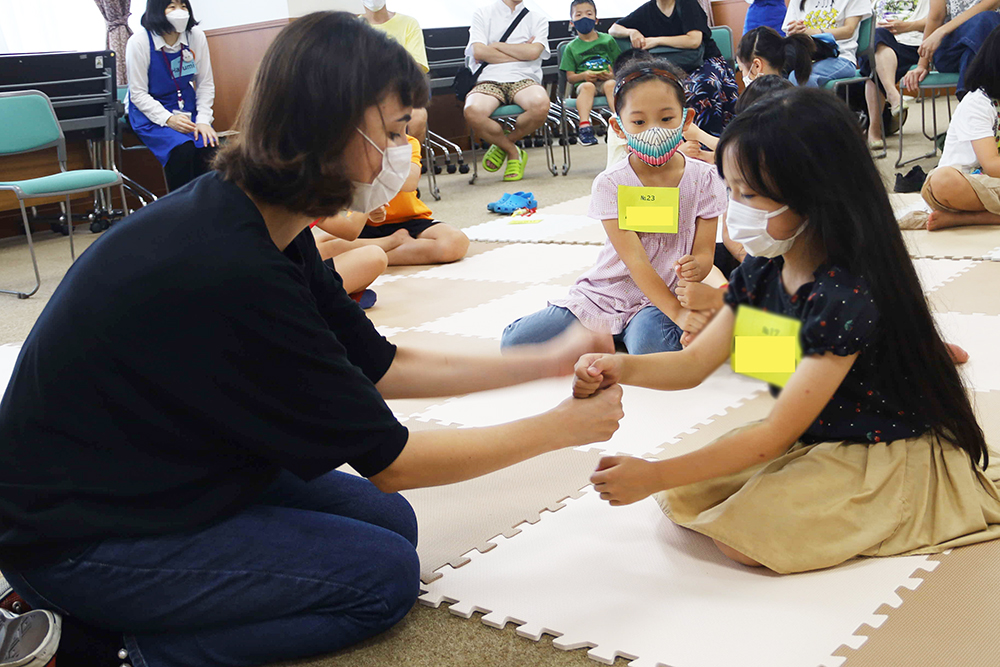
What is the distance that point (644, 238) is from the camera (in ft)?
6.68

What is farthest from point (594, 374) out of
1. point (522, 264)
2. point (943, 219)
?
point (943, 219)

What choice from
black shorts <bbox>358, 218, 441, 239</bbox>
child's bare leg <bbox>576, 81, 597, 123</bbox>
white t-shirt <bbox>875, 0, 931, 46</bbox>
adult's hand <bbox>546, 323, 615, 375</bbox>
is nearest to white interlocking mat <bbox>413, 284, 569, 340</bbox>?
black shorts <bbox>358, 218, 441, 239</bbox>

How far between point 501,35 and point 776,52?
2353mm

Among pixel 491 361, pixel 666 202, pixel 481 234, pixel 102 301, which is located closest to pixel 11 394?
pixel 102 301

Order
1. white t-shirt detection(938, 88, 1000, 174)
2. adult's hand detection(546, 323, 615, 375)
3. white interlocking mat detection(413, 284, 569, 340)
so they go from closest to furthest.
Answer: adult's hand detection(546, 323, 615, 375)
white interlocking mat detection(413, 284, 569, 340)
white t-shirt detection(938, 88, 1000, 174)

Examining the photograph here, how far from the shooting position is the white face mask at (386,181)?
3.32 ft

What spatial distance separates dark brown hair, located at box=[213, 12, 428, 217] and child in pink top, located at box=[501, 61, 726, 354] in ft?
2.75

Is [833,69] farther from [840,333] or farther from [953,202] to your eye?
[840,333]

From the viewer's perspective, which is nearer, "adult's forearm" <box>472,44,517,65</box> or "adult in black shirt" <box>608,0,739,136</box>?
"adult in black shirt" <box>608,0,739,136</box>

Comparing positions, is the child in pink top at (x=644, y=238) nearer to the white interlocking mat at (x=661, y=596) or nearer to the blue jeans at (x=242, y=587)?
the white interlocking mat at (x=661, y=596)

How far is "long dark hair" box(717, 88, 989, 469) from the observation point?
768mm

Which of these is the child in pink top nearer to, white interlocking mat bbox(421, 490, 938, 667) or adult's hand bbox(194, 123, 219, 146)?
white interlocking mat bbox(421, 490, 938, 667)

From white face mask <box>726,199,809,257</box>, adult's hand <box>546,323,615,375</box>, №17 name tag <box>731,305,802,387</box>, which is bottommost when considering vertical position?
adult's hand <box>546,323,615,375</box>

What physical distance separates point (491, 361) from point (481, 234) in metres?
2.66
